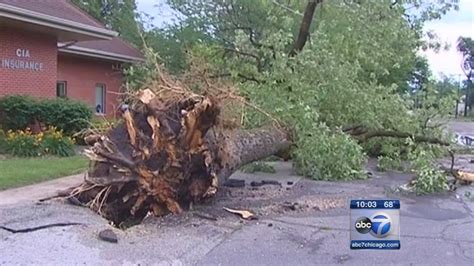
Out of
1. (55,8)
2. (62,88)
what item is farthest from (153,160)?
(62,88)

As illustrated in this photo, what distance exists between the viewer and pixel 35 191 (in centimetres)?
881

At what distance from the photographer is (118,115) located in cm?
797

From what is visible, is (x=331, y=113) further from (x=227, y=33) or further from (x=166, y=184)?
(x=227, y=33)

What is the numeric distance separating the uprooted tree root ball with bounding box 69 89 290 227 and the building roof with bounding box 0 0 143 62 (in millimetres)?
7941

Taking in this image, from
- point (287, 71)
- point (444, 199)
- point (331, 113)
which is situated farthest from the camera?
point (331, 113)

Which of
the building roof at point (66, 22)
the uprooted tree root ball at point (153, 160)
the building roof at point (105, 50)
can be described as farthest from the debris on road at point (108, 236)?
the building roof at point (105, 50)

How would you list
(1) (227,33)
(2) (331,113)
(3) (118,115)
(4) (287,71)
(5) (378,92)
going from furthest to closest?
(1) (227,33) → (5) (378,92) → (2) (331,113) → (4) (287,71) → (3) (118,115)

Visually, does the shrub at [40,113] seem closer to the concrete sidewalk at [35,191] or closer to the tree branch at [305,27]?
the concrete sidewalk at [35,191]

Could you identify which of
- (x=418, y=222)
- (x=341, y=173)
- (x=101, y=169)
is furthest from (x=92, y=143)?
(x=341, y=173)

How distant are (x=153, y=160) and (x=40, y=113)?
9.11 m

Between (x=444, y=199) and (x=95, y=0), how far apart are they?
1424 inches

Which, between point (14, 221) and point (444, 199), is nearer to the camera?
point (14, 221)

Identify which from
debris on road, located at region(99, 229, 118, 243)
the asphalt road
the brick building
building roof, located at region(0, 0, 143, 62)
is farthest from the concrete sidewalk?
building roof, located at region(0, 0, 143, 62)

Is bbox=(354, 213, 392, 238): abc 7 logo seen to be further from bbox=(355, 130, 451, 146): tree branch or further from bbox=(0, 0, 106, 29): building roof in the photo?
bbox=(0, 0, 106, 29): building roof
